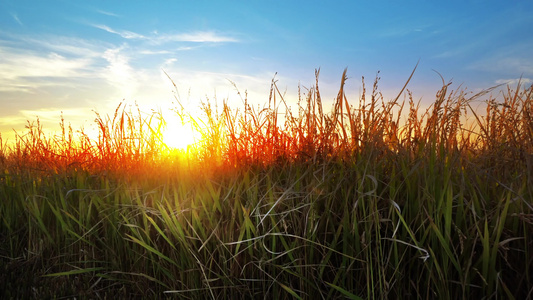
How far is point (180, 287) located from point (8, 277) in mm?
1585

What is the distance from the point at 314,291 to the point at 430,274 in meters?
0.59

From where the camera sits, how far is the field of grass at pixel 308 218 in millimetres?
1891

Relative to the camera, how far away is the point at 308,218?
213cm

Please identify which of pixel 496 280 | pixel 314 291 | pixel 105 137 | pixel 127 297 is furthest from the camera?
pixel 105 137

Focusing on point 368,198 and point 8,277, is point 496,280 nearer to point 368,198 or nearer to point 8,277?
point 368,198

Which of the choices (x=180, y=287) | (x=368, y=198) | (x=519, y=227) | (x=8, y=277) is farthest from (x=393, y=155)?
(x=8, y=277)

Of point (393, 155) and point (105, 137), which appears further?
point (105, 137)

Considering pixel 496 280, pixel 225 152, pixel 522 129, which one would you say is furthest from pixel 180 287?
pixel 522 129

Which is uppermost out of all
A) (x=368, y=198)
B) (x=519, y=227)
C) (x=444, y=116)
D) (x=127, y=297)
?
(x=444, y=116)

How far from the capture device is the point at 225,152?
3209 millimetres

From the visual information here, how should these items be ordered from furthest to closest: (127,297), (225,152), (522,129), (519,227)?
1. (225,152)
2. (522,129)
3. (127,297)
4. (519,227)

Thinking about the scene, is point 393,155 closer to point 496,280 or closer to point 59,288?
point 496,280

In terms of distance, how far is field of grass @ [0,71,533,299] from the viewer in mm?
1891

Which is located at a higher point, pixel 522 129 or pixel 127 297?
pixel 522 129
